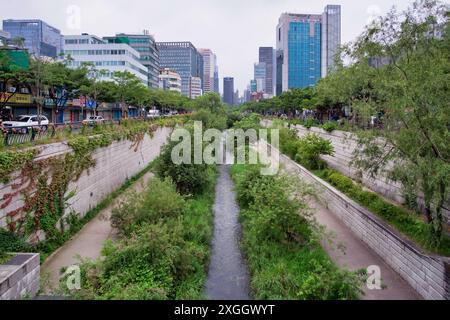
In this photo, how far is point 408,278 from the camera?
376 inches

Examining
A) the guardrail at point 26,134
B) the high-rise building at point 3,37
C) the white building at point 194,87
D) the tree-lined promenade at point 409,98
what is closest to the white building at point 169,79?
the white building at point 194,87

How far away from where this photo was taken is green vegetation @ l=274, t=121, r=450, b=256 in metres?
9.66

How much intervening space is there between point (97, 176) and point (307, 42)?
353 ft

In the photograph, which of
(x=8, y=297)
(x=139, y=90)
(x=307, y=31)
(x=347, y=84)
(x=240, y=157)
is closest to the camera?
(x=8, y=297)

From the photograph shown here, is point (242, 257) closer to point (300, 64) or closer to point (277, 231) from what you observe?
point (277, 231)

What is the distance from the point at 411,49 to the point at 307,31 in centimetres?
11052

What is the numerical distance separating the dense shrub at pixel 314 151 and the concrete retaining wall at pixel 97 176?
34.5 ft

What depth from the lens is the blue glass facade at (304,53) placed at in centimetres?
11325

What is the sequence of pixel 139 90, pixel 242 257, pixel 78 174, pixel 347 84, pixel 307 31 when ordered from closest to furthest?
pixel 347 84 → pixel 242 257 → pixel 78 174 → pixel 139 90 → pixel 307 31

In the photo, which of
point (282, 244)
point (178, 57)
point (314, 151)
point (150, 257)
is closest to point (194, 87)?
point (178, 57)

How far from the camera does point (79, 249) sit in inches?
466

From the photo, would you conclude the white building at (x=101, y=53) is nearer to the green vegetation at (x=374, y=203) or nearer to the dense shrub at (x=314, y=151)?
the green vegetation at (x=374, y=203)

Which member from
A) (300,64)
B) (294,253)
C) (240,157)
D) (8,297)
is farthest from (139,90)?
(300,64)

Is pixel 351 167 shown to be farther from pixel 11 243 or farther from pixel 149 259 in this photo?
pixel 11 243
